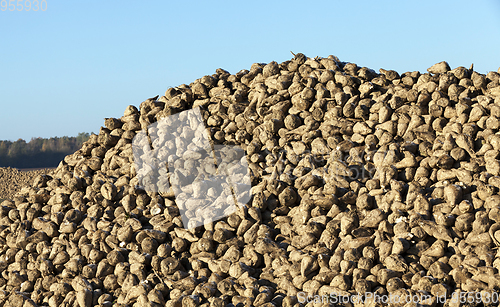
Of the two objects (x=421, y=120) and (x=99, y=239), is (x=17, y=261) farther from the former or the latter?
(x=421, y=120)

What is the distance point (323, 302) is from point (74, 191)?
3579 millimetres

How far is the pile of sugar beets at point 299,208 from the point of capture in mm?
4180

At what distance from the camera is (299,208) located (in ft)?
16.2

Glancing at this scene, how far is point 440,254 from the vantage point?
4.16m

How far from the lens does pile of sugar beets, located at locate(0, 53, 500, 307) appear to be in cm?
418

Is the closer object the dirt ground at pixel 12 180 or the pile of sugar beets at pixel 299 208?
the pile of sugar beets at pixel 299 208
